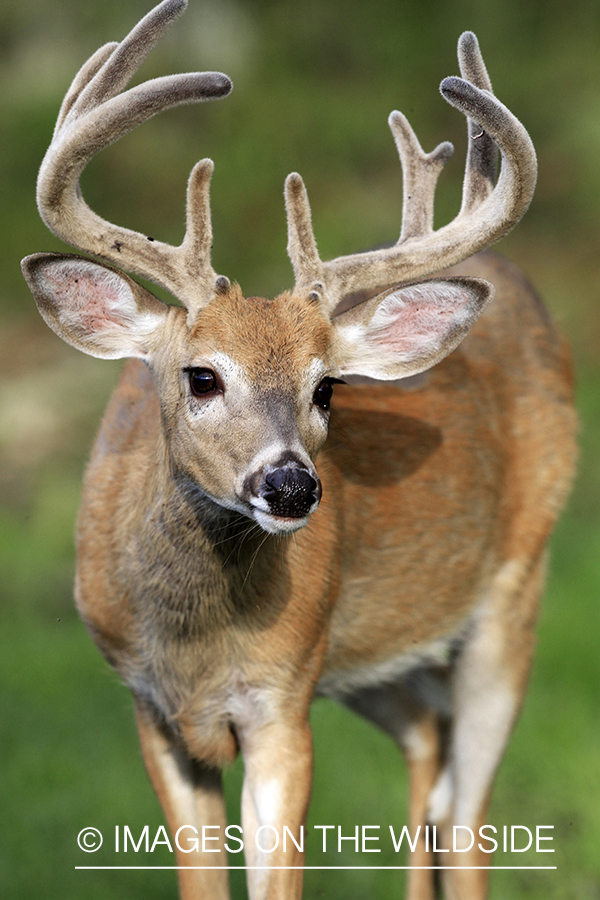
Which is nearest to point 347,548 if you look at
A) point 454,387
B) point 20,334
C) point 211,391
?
point 454,387

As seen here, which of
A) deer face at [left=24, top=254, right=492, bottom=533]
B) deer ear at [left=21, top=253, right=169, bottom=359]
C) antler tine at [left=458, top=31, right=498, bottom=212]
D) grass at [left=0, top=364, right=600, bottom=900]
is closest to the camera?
deer face at [left=24, top=254, right=492, bottom=533]

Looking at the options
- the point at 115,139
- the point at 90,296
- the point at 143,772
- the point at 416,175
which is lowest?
the point at 143,772

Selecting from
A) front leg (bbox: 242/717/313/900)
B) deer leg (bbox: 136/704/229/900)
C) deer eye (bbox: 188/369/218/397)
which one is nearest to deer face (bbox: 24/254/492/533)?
deer eye (bbox: 188/369/218/397)

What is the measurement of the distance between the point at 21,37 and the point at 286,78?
273 centimetres

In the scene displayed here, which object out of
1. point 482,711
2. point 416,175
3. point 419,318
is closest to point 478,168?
point 416,175

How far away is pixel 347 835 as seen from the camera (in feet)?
19.0

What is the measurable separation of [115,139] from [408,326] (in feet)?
3.63

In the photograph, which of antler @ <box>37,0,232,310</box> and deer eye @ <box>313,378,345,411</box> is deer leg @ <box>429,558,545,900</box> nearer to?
deer eye @ <box>313,378,345,411</box>

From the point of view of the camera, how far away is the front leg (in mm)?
4195

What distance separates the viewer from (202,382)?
380 cm

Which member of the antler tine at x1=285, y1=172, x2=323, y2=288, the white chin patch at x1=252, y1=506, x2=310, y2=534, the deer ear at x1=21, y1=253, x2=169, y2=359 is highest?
the antler tine at x1=285, y1=172, x2=323, y2=288

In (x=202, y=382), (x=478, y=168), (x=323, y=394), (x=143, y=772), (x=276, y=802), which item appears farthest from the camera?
(x=143, y=772)

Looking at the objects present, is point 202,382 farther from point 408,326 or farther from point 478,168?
point 478,168

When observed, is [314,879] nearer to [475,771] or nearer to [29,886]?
[475,771]
